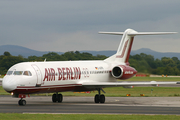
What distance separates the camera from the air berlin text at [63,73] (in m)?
29.7

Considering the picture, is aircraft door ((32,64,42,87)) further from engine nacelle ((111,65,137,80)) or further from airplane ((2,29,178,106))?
engine nacelle ((111,65,137,80))

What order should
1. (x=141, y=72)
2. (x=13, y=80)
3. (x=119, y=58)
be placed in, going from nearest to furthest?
1. (x=13, y=80)
2. (x=119, y=58)
3. (x=141, y=72)

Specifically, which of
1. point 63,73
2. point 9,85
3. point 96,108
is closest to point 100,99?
point 63,73

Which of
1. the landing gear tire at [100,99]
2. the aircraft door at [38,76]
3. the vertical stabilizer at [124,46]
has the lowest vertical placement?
the landing gear tire at [100,99]

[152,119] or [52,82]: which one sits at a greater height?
[52,82]

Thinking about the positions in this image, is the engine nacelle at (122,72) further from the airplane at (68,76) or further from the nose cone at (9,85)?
the nose cone at (9,85)

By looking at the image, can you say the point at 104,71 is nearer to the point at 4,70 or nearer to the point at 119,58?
the point at 119,58

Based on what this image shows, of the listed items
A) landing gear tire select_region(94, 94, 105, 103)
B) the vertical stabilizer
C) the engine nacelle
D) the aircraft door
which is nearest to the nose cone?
the aircraft door

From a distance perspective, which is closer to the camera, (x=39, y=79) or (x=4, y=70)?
(x=39, y=79)

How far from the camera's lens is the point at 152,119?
1873cm

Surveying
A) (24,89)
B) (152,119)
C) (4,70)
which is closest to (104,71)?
(24,89)

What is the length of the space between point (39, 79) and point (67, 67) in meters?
4.08

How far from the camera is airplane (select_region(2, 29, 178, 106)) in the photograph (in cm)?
2780

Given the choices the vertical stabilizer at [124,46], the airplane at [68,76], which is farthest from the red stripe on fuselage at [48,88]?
the vertical stabilizer at [124,46]
